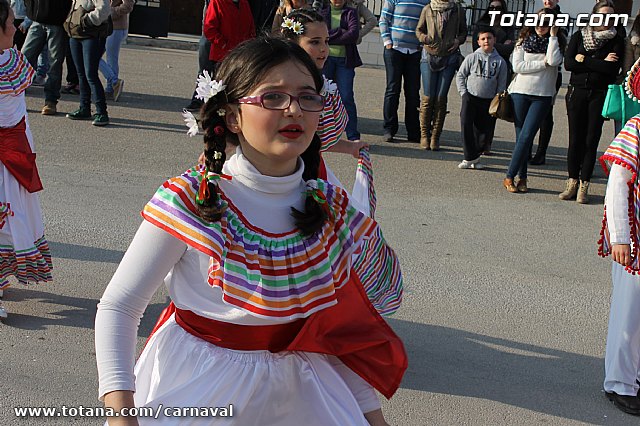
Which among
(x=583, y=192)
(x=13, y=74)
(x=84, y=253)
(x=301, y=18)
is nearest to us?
(x=301, y=18)

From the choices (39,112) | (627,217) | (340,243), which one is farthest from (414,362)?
(39,112)

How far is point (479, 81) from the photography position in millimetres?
9609

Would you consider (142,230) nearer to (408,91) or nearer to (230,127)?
(230,127)

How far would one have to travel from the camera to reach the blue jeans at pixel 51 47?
10.4 m

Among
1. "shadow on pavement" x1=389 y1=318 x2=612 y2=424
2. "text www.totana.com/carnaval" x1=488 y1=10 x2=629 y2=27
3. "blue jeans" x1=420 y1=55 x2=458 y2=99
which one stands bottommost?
"shadow on pavement" x1=389 y1=318 x2=612 y2=424

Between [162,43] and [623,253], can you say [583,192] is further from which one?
[162,43]

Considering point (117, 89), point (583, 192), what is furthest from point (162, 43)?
point (583, 192)

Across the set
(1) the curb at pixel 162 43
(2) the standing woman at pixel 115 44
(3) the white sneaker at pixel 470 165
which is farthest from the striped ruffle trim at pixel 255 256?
(1) the curb at pixel 162 43

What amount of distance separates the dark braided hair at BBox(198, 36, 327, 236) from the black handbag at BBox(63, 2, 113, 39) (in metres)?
7.80

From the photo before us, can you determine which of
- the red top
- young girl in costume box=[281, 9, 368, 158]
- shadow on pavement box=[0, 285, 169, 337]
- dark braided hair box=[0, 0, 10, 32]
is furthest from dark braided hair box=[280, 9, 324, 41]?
the red top

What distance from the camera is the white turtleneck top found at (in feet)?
7.40

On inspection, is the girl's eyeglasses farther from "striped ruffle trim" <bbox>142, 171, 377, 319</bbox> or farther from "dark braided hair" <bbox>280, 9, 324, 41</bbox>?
"dark braided hair" <bbox>280, 9, 324, 41</bbox>

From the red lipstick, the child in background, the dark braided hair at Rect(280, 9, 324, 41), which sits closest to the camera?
the red lipstick

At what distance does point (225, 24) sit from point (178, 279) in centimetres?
774
